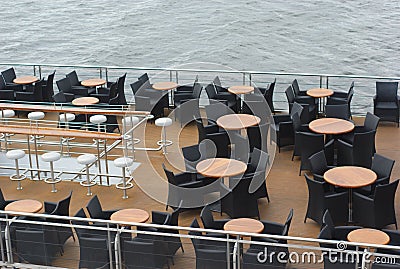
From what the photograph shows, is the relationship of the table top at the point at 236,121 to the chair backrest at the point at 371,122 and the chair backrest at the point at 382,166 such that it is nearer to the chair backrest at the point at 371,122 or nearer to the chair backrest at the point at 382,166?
the chair backrest at the point at 371,122

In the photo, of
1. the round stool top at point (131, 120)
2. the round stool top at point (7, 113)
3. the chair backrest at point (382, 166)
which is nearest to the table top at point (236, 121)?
the round stool top at point (131, 120)

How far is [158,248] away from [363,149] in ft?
12.7

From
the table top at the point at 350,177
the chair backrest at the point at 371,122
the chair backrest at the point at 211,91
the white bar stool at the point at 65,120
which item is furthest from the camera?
the chair backrest at the point at 211,91

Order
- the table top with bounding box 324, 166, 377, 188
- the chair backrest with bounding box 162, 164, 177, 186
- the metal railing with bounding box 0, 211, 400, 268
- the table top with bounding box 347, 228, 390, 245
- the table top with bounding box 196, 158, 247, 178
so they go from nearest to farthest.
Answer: the metal railing with bounding box 0, 211, 400, 268, the table top with bounding box 347, 228, 390, 245, the table top with bounding box 324, 166, 377, 188, the table top with bounding box 196, 158, 247, 178, the chair backrest with bounding box 162, 164, 177, 186

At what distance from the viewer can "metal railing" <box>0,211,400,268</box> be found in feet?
21.6

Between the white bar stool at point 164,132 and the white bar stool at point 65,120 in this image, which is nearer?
the white bar stool at point 164,132

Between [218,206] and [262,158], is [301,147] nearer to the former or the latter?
[262,158]

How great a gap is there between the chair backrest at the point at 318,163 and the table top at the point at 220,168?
2.85 feet

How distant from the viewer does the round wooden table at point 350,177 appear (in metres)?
8.30

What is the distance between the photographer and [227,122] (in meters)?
10.7

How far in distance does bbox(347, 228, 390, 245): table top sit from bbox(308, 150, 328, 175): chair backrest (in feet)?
5.78

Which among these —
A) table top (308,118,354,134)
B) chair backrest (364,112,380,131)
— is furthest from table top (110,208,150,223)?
chair backrest (364,112,380,131)

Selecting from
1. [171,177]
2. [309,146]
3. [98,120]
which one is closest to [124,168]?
[171,177]

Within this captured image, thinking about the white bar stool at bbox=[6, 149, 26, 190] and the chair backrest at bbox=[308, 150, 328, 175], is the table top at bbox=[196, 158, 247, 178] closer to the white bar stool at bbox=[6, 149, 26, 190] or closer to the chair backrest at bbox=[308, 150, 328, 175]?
the chair backrest at bbox=[308, 150, 328, 175]
